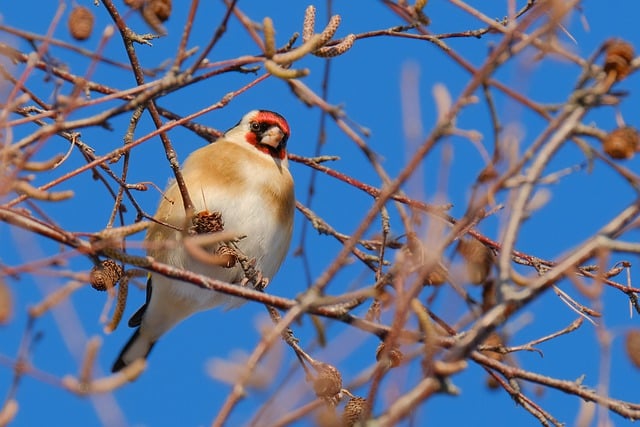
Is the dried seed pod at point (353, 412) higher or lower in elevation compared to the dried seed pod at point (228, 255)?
lower

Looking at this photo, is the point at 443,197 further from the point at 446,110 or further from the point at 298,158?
the point at 298,158

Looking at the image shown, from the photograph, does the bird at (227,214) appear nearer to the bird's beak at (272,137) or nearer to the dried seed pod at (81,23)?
the bird's beak at (272,137)

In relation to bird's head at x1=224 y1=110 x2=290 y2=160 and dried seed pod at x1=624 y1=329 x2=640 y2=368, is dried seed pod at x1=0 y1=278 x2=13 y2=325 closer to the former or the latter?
dried seed pod at x1=624 y1=329 x2=640 y2=368

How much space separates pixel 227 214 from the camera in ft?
14.1

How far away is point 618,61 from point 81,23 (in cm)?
127

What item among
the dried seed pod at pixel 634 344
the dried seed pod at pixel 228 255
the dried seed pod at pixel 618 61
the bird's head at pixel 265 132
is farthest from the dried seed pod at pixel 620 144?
the bird's head at pixel 265 132

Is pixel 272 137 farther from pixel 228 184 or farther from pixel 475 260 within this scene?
pixel 475 260


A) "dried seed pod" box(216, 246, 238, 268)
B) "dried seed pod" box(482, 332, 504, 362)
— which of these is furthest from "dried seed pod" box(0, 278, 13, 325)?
"dried seed pod" box(216, 246, 238, 268)

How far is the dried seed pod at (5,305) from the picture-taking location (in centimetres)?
159

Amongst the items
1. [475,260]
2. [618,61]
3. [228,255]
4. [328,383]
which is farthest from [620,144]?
[228,255]

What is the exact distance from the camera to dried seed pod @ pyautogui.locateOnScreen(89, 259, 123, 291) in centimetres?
281

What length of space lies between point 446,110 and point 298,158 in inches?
92.8

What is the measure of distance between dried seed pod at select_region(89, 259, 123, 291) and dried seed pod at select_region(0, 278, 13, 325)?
1.09 m

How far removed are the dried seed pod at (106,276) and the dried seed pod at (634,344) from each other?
1.46 m
